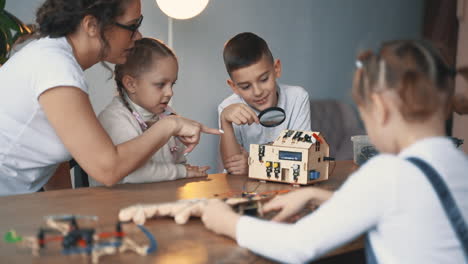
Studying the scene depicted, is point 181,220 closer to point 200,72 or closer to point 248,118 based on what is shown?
point 248,118

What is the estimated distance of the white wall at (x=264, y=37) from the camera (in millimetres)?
3646

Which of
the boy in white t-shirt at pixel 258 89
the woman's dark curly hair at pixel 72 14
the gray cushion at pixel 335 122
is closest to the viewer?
the woman's dark curly hair at pixel 72 14

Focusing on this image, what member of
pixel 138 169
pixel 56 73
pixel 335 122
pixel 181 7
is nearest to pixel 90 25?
pixel 56 73

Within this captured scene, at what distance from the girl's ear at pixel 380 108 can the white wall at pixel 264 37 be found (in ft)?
8.28

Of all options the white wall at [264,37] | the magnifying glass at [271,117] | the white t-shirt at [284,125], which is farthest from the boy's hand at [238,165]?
the white wall at [264,37]

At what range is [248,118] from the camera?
1.93 meters

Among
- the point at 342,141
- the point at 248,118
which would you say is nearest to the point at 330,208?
the point at 248,118

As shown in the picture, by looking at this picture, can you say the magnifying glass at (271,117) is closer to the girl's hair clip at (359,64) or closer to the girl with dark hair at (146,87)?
the girl with dark hair at (146,87)

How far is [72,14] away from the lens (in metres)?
1.62

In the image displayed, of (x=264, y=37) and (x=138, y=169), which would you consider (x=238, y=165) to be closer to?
(x=138, y=169)

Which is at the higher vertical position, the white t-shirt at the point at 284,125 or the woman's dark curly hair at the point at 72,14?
the woman's dark curly hair at the point at 72,14

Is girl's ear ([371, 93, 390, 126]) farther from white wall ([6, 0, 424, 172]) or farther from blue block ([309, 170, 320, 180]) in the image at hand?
white wall ([6, 0, 424, 172])

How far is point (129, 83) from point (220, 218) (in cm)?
110

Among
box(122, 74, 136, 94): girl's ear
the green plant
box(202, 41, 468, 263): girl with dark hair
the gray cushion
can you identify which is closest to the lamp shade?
the green plant
